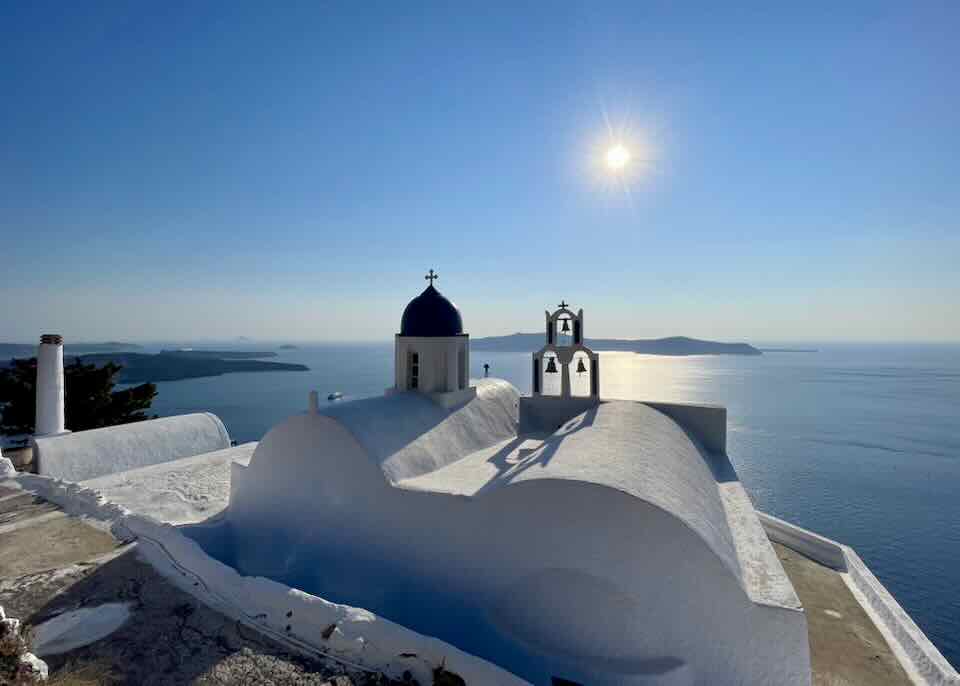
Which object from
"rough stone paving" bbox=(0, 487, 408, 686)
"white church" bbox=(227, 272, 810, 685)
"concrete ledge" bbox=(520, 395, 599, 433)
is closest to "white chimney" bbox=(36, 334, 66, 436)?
"rough stone paving" bbox=(0, 487, 408, 686)

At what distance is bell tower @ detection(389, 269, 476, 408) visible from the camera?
10820mm

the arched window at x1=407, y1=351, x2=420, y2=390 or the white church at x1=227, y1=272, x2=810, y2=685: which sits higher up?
the arched window at x1=407, y1=351, x2=420, y2=390

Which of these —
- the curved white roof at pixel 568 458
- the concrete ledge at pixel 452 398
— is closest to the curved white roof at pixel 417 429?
the curved white roof at pixel 568 458

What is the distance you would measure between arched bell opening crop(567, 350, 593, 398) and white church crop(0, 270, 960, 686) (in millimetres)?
384

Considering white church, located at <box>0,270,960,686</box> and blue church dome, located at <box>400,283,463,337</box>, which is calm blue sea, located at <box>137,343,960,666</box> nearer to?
white church, located at <box>0,270,960,686</box>

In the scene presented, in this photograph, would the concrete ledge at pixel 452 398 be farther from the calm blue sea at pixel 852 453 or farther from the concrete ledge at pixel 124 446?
the calm blue sea at pixel 852 453

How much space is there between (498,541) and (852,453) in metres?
38.2

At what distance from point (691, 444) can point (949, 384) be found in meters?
97.7

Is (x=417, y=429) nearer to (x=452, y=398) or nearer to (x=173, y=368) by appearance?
(x=452, y=398)

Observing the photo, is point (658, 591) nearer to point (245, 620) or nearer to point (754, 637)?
point (754, 637)

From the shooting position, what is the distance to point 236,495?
31.5ft

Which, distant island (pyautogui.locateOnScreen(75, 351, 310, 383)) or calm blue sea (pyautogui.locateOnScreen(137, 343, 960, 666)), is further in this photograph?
distant island (pyautogui.locateOnScreen(75, 351, 310, 383))

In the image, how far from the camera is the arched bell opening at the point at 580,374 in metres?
11.1

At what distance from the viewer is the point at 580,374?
1778 cm
